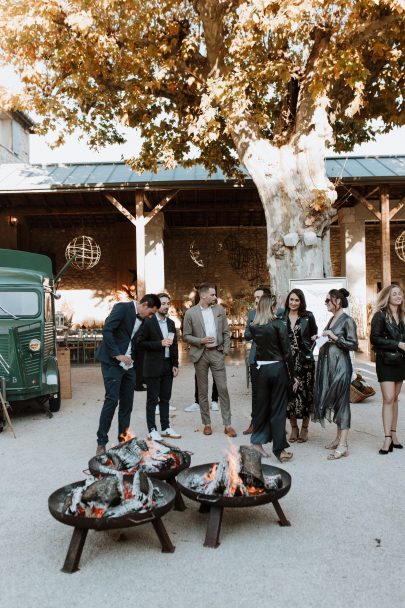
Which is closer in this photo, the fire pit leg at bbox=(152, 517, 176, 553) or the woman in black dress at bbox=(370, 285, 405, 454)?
the fire pit leg at bbox=(152, 517, 176, 553)

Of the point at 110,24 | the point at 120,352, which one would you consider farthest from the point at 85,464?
the point at 110,24

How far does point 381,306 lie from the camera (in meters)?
5.16

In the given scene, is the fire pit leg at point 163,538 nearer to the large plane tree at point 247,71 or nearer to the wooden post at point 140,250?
the large plane tree at point 247,71

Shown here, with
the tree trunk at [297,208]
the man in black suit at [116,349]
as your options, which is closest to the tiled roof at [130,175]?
the tree trunk at [297,208]

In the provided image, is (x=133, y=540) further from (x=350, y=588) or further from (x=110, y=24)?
(x=110, y=24)

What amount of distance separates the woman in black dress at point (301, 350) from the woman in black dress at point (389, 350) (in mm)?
688

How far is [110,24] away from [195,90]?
1.97m

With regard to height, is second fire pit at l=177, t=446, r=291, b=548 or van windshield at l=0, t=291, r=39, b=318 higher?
van windshield at l=0, t=291, r=39, b=318

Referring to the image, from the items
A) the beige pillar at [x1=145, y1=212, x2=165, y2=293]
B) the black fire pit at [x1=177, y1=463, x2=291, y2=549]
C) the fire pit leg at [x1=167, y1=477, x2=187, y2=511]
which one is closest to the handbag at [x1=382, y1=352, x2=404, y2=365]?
the black fire pit at [x1=177, y1=463, x2=291, y2=549]

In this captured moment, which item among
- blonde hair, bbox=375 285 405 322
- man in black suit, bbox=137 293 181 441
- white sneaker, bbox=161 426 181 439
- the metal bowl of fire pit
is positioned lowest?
white sneaker, bbox=161 426 181 439

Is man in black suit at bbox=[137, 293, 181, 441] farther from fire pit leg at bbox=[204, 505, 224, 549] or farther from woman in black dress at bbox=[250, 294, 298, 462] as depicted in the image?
fire pit leg at bbox=[204, 505, 224, 549]

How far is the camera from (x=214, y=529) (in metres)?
3.16

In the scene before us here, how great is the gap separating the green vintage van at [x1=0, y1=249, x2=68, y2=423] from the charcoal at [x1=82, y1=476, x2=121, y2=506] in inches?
149

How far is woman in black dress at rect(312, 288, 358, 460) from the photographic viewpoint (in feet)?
16.5
